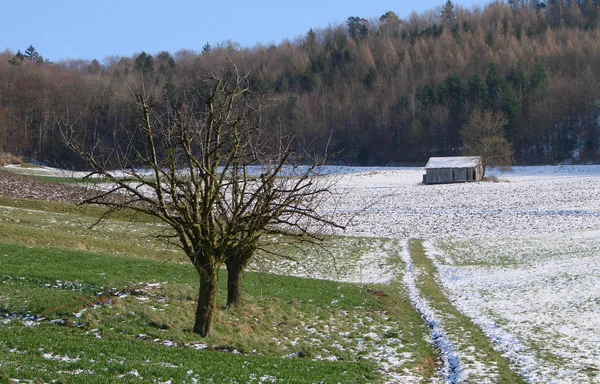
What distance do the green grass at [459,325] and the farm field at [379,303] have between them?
0.06 m

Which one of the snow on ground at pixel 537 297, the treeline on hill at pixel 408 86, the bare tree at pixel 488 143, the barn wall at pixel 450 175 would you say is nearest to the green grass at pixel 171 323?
the snow on ground at pixel 537 297

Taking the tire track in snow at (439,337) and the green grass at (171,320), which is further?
the tire track in snow at (439,337)

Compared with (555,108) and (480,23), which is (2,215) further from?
(480,23)

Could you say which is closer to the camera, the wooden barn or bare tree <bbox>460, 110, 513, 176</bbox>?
the wooden barn

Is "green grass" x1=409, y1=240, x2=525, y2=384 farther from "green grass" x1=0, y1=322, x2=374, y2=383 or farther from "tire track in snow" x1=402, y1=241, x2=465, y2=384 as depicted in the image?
"green grass" x1=0, y1=322, x2=374, y2=383

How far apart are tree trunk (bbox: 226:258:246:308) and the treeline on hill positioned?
122 ft

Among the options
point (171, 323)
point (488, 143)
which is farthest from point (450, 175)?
point (171, 323)

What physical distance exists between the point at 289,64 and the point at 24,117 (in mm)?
72554

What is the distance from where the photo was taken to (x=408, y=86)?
126938 mm

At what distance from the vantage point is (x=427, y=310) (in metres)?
18.8

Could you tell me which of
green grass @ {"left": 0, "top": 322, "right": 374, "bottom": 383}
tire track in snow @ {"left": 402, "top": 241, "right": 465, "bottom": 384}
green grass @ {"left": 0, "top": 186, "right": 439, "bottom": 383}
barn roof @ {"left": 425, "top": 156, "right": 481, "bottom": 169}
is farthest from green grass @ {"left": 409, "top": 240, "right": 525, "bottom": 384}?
barn roof @ {"left": 425, "top": 156, "right": 481, "bottom": 169}

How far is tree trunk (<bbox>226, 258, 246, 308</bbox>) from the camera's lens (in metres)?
15.6

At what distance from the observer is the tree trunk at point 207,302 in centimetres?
1307

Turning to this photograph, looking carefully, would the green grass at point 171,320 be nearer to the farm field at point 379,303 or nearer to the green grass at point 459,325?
the farm field at point 379,303
